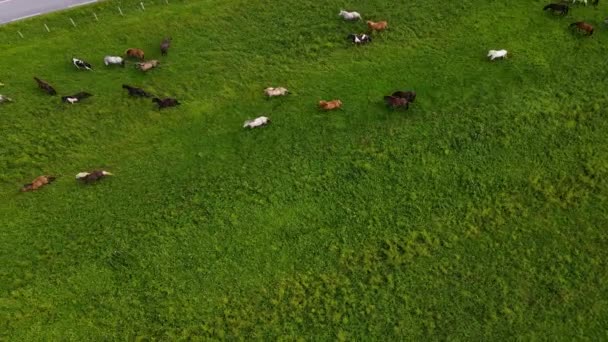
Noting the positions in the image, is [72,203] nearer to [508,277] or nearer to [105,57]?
[105,57]

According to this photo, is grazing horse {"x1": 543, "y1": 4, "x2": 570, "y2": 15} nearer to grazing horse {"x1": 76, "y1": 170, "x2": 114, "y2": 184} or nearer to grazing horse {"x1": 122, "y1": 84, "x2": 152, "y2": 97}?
grazing horse {"x1": 122, "y1": 84, "x2": 152, "y2": 97}

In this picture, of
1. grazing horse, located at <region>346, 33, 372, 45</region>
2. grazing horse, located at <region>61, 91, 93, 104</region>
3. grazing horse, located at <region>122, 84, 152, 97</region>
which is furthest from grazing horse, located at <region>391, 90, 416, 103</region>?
grazing horse, located at <region>61, 91, 93, 104</region>

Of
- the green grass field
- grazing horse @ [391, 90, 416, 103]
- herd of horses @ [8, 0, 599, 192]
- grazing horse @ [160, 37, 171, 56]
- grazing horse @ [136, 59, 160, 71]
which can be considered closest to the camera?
the green grass field

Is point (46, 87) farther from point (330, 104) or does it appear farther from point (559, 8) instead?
point (559, 8)

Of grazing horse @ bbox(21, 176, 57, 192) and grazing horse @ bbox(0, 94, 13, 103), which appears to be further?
grazing horse @ bbox(0, 94, 13, 103)

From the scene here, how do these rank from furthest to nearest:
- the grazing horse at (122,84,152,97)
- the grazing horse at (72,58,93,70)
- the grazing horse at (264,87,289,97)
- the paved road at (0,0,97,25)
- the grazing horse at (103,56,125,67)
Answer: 1. the paved road at (0,0,97,25)
2. the grazing horse at (103,56,125,67)
3. the grazing horse at (72,58,93,70)
4. the grazing horse at (122,84,152,97)
5. the grazing horse at (264,87,289,97)

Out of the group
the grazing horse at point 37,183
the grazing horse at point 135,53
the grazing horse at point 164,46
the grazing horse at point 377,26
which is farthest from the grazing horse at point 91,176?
the grazing horse at point 377,26

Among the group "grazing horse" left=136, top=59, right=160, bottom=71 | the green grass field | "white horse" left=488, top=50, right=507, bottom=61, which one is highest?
"grazing horse" left=136, top=59, right=160, bottom=71


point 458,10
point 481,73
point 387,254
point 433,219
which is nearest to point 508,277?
point 433,219
